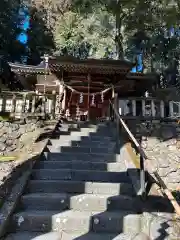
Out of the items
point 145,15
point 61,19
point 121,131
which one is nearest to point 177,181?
point 121,131

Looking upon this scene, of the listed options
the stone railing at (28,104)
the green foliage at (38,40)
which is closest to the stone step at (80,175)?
the stone railing at (28,104)

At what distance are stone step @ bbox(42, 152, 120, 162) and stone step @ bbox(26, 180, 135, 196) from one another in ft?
4.06

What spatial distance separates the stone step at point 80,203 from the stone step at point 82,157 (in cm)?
171

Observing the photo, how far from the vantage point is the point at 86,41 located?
66.3 feet

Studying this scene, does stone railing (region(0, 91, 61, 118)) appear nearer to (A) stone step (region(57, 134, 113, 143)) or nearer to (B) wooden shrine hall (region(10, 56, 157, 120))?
(B) wooden shrine hall (region(10, 56, 157, 120))

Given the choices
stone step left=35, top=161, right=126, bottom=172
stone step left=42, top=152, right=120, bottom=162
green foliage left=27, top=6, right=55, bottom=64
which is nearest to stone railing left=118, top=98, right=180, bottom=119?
stone step left=42, top=152, right=120, bottom=162

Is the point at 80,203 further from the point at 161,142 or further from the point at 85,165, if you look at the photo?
the point at 161,142

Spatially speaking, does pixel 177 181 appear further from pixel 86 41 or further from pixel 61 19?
pixel 61 19

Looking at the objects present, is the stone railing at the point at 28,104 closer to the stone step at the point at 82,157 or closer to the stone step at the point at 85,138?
the stone step at the point at 85,138

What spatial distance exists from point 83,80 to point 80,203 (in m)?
8.65

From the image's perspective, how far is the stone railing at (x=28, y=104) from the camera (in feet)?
33.8

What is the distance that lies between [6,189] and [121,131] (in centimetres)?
356

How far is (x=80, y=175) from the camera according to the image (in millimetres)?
4863

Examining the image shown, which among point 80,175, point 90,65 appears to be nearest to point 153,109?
point 90,65
